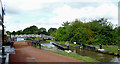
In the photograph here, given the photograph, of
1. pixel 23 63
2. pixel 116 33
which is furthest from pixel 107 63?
pixel 116 33

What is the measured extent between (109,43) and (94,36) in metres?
3.25

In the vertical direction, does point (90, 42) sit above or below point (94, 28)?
below

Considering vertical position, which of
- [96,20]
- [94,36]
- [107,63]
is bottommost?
[107,63]

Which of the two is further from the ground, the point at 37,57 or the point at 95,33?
the point at 95,33

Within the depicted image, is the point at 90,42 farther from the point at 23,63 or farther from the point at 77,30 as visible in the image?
the point at 23,63

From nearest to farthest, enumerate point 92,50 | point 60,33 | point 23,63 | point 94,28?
point 23,63 → point 92,50 → point 94,28 → point 60,33

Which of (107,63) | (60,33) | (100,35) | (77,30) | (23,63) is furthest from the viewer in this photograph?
(60,33)

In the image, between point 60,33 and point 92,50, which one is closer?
point 92,50

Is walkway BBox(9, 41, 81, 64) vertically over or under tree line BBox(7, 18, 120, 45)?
under

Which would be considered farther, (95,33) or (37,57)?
(95,33)

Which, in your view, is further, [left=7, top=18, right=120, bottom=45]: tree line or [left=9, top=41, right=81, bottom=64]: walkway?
[left=7, top=18, right=120, bottom=45]: tree line

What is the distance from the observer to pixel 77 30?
108ft

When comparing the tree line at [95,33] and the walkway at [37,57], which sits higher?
the tree line at [95,33]

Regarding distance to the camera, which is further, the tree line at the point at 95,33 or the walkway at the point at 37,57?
the tree line at the point at 95,33
